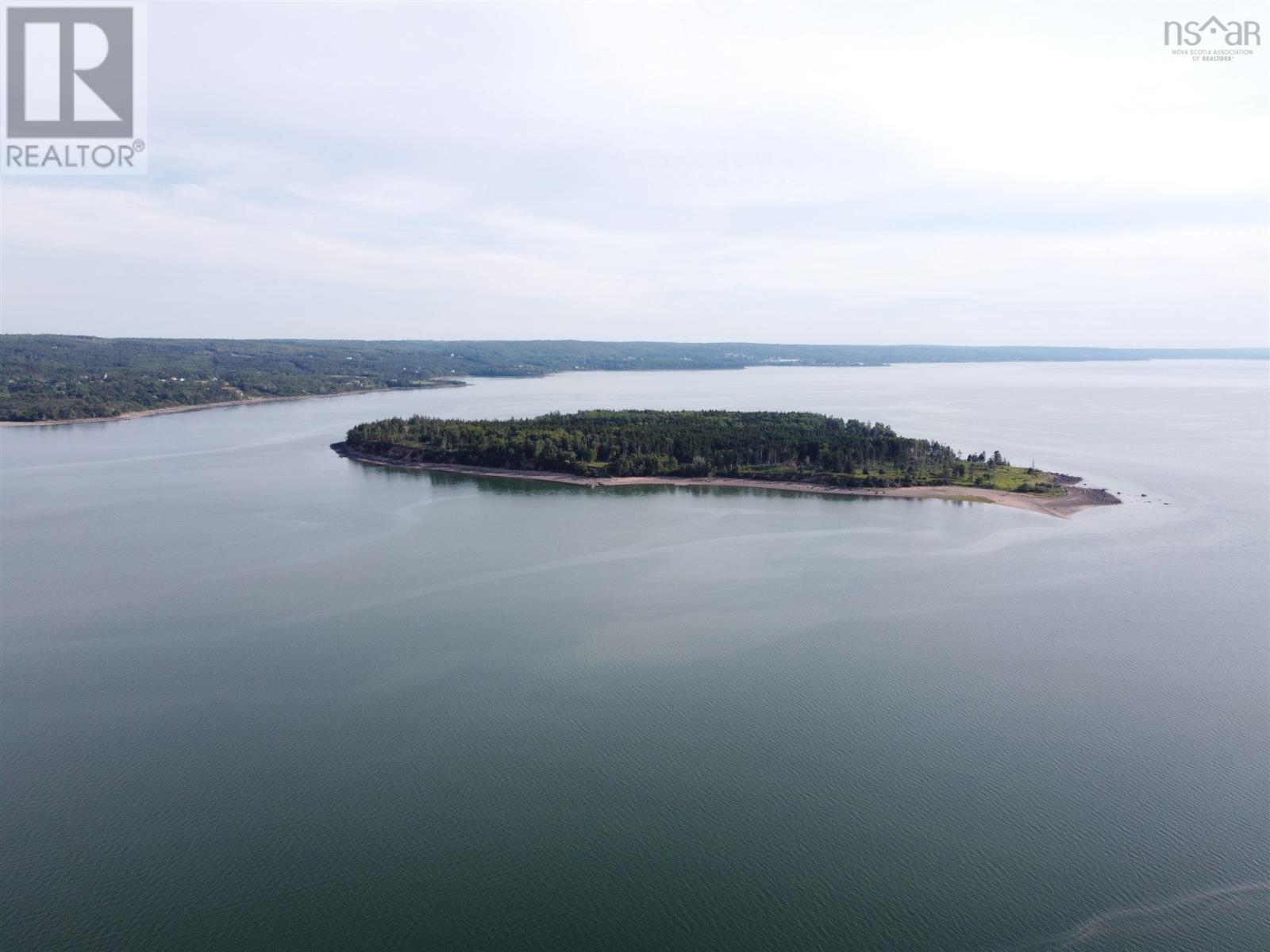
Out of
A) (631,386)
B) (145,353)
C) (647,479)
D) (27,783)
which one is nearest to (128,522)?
(27,783)

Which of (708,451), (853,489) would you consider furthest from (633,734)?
(708,451)

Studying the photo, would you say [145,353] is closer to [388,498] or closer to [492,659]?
[388,498]

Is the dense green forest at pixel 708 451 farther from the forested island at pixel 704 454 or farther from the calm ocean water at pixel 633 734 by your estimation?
the calm ocean water at pixel 633 734

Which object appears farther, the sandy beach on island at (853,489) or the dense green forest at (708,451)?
the dense green forest at (708,451)

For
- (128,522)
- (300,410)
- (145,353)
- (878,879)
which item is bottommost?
(878,879)

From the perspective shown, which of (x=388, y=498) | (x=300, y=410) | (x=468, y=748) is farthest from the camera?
(x=300, y=410)

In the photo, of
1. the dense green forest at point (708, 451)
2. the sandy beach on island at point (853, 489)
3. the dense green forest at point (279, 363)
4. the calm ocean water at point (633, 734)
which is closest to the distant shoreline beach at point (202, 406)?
the dense green forest at point (279, 363)

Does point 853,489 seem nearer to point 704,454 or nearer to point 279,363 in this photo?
point 704,454

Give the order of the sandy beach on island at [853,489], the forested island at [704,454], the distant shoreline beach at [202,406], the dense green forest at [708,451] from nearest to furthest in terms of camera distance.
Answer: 1. the sandy beach on island at [853,489]
2. the forested island at [704,454]
3. the dense green forest at [708,451]
4. the distant shoreline beach at [202,406]
